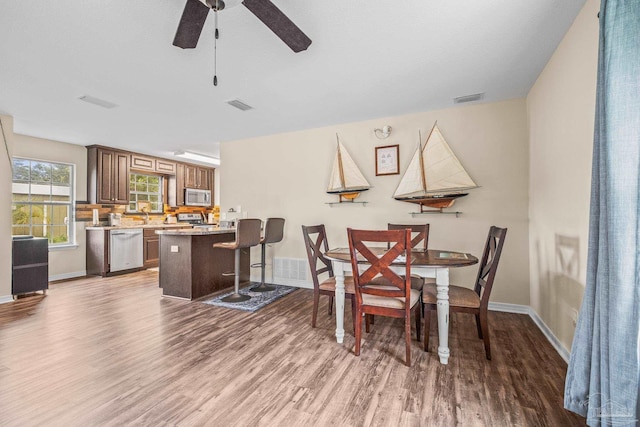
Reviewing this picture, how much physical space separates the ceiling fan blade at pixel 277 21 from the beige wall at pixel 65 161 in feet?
17.5

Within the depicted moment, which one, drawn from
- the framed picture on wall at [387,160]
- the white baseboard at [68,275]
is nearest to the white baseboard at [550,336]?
the framed picture on wall at [387,160]

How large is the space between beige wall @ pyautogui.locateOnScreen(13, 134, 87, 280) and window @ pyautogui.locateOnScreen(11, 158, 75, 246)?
10 cm

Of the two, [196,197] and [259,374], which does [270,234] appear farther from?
[196,197]

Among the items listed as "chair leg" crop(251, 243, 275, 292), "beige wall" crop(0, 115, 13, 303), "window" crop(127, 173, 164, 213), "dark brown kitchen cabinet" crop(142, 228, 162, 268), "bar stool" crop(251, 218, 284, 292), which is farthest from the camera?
"window" crop(127, 173, 164, 213)

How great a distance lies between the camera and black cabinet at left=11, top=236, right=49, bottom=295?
3.87m

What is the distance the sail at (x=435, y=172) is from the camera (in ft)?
11.3

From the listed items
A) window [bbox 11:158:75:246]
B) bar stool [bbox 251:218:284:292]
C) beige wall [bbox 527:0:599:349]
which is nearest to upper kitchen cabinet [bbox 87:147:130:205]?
window [bbox 11:158:75:246]

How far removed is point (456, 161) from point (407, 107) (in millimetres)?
862

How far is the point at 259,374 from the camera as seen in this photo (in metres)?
2.03

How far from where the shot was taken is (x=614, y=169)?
4.16 feet

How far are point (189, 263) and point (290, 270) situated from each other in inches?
56.4

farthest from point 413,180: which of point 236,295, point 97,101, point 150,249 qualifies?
point 150,249

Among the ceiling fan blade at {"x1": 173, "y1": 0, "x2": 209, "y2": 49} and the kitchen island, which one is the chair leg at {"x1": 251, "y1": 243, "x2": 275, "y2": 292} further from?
the ceiling fan blade at {"x1": 173, "y1": 0, "x2": 209, "y2": 49}

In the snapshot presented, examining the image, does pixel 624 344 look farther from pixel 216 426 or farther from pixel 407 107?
pixel 407 107
